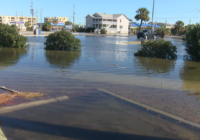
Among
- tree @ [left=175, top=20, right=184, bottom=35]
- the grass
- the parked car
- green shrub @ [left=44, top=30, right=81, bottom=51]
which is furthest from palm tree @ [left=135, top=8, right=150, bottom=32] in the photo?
the grass

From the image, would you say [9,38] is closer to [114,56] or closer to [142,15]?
[114,56]

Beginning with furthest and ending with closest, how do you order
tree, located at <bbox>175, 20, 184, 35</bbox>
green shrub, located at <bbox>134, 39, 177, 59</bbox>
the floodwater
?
tree, located at <bbox>175, 20, 184, 35</bbox> < green shrub, located at <bbox>134, 39, 177, 59</bbox> < the floodwater

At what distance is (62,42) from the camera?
1814 cm

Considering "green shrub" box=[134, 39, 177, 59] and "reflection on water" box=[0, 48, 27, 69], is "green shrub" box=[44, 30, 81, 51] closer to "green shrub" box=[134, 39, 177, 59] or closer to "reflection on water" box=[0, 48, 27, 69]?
"reflection on water" box=[0, 48, 27, 69]

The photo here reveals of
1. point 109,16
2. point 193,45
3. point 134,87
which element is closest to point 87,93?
point 134,87

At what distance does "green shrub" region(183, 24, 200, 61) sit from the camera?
45.8ft

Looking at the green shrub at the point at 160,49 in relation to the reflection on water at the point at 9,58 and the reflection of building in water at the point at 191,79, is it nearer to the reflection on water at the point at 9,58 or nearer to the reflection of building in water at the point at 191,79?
the reflection of building in water at the point at 191,79

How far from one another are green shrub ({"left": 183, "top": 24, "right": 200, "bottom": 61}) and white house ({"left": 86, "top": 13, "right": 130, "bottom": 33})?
71.9 meters

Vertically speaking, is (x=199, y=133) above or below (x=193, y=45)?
below

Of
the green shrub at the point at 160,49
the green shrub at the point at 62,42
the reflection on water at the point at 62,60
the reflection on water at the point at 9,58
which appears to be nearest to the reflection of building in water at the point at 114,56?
the green shrub at the point at 160,49

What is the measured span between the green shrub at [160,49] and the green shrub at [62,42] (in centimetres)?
599

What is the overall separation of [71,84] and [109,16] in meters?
85.6

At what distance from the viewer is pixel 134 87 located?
25.1 ft

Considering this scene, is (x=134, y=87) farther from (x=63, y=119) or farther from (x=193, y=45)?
(x=193, y=45)
